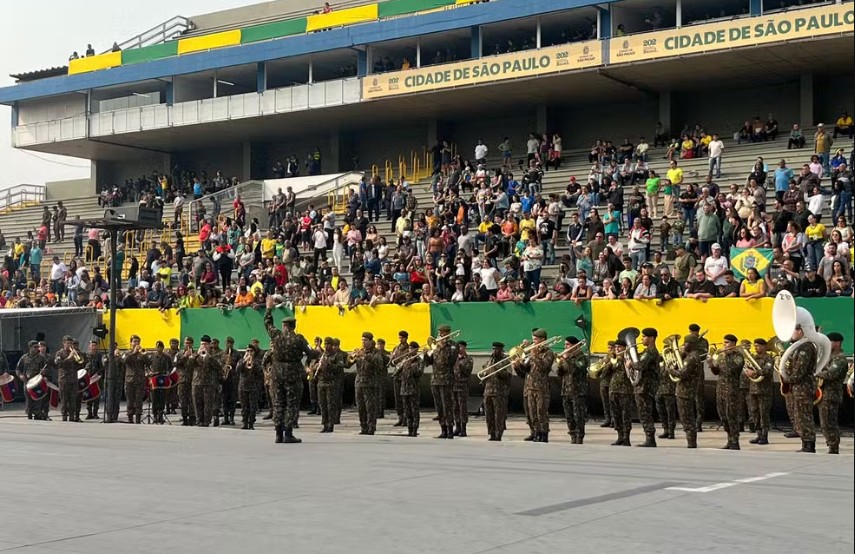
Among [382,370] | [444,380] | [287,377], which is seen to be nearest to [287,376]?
[287,377]

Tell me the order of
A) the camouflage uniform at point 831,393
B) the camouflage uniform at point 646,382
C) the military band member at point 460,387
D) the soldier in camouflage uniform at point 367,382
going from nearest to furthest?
the camouflage uniform at point 831,393, the camouflage uniform at point 646,382, the military band member at point 460,387, the soldier in camouflage uniform at point 367,382

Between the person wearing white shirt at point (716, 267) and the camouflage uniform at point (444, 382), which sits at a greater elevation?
the person wearing white shirt at point (716, 267)

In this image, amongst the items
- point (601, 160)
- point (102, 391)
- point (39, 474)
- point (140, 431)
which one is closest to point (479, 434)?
point (140, 431)

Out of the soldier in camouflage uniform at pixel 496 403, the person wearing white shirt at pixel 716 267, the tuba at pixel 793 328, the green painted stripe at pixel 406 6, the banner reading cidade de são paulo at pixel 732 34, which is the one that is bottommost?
the soldier in camouflage uniform at pixel 496 403

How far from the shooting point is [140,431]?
20094 millimetres

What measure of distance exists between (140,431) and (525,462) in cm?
858

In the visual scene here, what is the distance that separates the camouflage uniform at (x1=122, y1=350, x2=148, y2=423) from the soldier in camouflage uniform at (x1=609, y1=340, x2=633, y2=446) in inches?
415

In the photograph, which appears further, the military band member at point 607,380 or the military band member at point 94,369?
the military band member at point 94,369

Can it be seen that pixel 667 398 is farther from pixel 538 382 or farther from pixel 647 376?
pixel 538 382

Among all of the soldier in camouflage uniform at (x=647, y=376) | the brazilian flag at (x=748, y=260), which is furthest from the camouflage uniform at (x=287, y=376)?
the brazilian flag at (x=748, y=260)

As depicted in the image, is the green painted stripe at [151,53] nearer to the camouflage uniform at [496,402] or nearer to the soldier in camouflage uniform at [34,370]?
the soldier in camouflage uniform at [34,370]

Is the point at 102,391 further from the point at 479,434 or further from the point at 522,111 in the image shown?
the point at 522,111

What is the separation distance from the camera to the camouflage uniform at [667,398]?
17.6 m

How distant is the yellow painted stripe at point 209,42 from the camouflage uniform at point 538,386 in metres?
31.3
